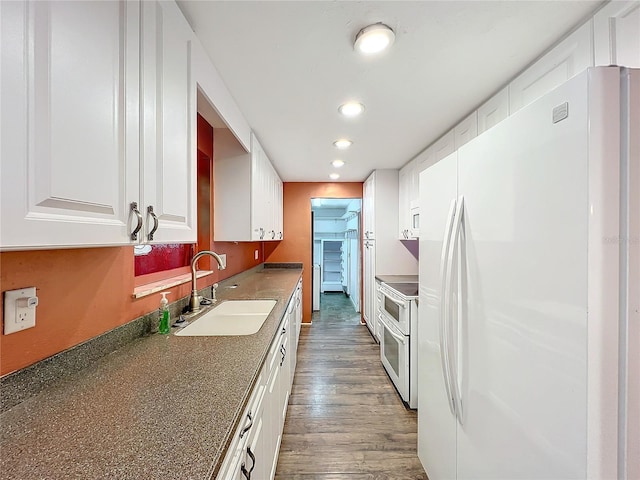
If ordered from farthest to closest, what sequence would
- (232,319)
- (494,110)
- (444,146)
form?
(444,146) < (232,319) < (494,110)

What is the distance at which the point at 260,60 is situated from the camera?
57.2 inches

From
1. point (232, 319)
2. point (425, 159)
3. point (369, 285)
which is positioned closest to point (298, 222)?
point (369, 285)

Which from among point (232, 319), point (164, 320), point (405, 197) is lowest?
point (232, 319)

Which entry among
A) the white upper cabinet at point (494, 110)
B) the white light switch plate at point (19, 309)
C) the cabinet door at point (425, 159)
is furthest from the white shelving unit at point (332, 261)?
the white light switch plate at point (19, 309)

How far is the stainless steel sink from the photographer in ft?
5.40

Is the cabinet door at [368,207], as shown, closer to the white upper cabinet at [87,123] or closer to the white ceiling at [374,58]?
the white ceiling at [374,58]

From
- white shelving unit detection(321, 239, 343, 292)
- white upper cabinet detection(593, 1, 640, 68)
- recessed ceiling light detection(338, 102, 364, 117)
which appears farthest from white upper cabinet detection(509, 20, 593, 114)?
white shelving unit detection(321, 239, 343, 292)

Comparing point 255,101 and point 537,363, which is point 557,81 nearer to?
point 537,363

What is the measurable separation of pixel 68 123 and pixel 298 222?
3.99 m

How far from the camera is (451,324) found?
46.3 inches

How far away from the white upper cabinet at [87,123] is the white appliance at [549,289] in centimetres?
111

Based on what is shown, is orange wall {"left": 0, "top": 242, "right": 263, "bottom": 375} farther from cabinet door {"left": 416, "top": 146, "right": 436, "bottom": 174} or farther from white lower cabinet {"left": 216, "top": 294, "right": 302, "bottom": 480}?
cabinet door {"left": 416, "top": 146, "right": 436, "bottom": 174}

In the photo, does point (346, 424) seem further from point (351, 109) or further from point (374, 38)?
point (374, 38)

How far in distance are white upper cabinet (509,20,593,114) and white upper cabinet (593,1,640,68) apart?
0.13 feet
